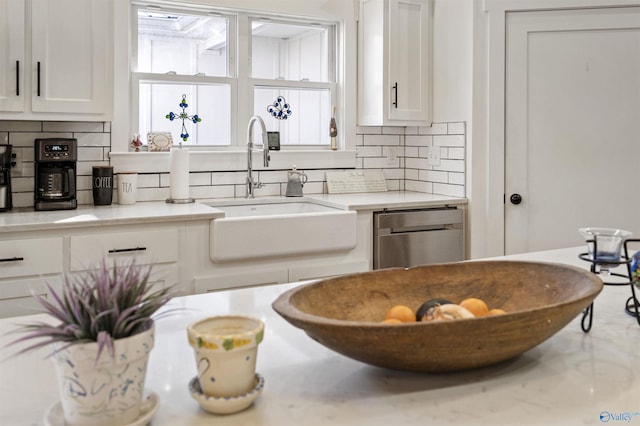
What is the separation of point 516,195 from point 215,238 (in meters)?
1.87

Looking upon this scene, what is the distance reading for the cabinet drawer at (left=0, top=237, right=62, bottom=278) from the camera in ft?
8.15

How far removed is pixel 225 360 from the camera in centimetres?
Result: 85

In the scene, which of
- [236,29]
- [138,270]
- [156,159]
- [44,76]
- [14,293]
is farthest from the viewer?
[236,29]

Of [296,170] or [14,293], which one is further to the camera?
[296,170]

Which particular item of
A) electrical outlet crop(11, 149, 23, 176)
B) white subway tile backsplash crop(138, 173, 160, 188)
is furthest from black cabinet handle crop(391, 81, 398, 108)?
electrical outlet crop(11, 149, 23, 176)

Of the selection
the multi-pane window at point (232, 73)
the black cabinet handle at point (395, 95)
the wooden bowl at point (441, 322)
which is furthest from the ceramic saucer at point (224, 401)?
the black cabinet handle at point (395, 95)

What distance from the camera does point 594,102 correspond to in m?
3.56

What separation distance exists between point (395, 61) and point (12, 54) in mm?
2184

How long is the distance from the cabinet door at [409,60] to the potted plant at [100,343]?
3178mm

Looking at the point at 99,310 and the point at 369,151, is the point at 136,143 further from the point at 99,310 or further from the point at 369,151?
the point at 99,310

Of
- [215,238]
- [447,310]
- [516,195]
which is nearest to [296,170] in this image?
[215,238]

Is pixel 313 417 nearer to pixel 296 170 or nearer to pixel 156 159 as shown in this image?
pixel 156 159

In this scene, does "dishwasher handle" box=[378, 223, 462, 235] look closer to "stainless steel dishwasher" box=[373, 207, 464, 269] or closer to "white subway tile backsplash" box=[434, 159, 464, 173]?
"stainless steel dishwasher" box=[373, 207, 464, 269]

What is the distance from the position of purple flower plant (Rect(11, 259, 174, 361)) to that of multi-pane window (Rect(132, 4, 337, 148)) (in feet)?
9.60
